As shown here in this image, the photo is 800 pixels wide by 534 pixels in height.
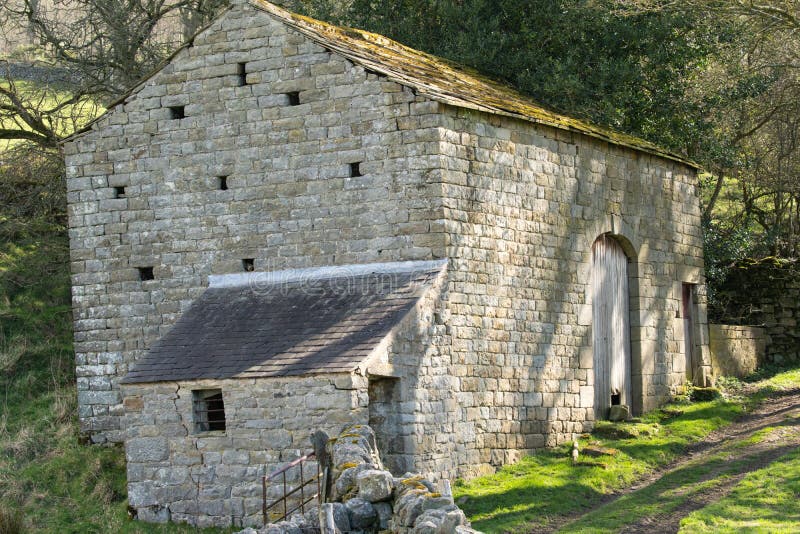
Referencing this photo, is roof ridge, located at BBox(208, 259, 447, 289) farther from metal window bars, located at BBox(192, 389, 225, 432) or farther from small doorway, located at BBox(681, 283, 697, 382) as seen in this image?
small doorway, located at BBox(681, 283, 697, 382)

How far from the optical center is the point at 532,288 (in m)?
16.8

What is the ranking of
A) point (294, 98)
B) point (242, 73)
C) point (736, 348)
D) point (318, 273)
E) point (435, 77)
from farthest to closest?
point (736, 348)
point (435, 77)
point (242, 73)
point (294, 98)
point (318, 273)

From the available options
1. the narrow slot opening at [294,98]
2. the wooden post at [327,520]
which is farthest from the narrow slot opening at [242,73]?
the wooden post at [327,520]

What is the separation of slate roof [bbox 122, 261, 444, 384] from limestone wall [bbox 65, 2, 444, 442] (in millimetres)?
277

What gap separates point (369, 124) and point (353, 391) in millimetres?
4113

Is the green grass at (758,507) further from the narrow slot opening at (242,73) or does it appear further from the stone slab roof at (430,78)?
the narrow slot opening at (242,73)

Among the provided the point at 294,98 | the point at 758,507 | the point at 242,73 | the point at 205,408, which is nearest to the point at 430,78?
the point at 294,98

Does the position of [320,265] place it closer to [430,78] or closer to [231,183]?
[231,183]

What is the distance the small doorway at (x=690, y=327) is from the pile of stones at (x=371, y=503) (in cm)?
993

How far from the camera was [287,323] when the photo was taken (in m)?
14.9

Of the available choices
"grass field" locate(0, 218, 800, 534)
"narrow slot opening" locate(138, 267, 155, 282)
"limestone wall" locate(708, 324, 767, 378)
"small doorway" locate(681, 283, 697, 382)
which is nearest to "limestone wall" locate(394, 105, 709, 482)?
"grass field" locate(0, 218, 800, 534)

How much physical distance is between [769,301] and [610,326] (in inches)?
260

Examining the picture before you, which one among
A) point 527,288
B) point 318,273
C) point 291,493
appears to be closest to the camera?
point 291,493

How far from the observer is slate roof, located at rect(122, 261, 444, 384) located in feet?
45.8
